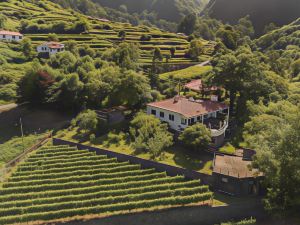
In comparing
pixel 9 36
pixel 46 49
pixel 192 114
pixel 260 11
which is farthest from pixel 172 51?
pixel 260 11

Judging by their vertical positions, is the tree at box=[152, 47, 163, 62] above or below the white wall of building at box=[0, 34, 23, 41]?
below

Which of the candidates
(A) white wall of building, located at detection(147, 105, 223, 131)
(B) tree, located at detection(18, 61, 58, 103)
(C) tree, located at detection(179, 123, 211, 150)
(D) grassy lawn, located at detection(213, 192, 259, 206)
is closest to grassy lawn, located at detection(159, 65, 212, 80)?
(A) white wall of building, located at detection(147, 105, 223, 131)

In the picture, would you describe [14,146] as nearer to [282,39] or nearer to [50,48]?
[50,48]

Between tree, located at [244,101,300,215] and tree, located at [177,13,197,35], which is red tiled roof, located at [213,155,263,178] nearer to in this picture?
tree, located at [244,101,300,215]

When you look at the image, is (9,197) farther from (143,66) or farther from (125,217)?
(143,66)

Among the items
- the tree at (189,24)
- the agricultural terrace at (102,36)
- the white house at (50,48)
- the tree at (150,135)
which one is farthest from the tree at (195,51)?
the tree at (189,24)

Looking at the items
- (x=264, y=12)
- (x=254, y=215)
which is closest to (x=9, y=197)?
(x=254, y=215)
